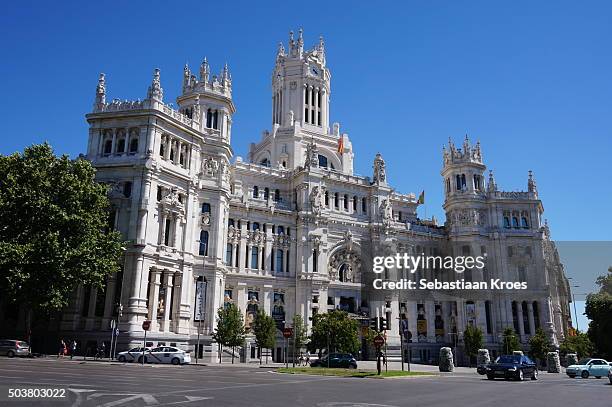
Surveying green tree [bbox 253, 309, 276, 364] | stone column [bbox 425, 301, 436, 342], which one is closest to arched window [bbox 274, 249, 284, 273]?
green tree [bbox 253, 309, 276, 364]

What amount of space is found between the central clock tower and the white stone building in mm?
247

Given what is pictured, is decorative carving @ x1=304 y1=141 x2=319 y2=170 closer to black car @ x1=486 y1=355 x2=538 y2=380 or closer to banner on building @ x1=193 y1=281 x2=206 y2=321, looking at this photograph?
banner on building @ x1=193 y1=281 x2=206 y2=321

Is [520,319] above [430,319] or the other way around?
above

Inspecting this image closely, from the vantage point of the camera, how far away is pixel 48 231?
4066cm

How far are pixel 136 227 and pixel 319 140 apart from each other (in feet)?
131

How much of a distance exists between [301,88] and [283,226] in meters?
29.0

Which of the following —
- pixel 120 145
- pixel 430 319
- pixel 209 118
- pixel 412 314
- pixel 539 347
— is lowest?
pixel 539 347

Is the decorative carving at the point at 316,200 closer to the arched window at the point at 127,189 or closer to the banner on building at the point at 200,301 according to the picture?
the banner on building at the point at 200,301

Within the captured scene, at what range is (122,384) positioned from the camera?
63.4 ft

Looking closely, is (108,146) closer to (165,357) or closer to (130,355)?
(130,355)

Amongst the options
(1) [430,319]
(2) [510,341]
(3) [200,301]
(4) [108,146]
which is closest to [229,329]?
(3) [200,301]

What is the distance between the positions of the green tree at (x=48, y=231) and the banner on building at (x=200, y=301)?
493 inches

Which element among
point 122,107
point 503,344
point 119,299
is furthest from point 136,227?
point 503,344

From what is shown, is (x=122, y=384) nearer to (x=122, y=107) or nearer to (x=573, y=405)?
(x=573, y=405)
